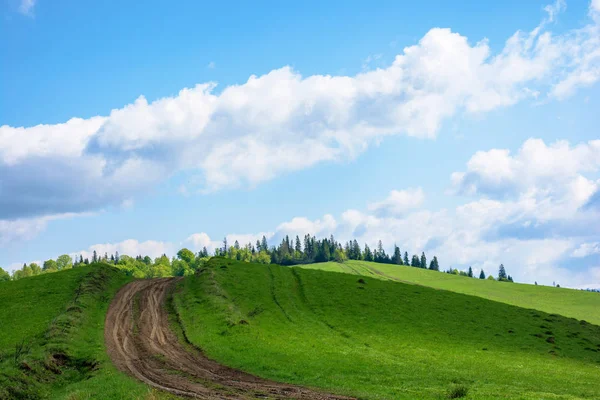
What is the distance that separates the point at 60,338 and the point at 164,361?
1280 cm

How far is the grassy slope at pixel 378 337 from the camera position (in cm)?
3092

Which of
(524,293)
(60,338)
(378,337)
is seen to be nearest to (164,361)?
(60,338)

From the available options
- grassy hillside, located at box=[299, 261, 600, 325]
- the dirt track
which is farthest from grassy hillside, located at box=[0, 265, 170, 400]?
grassy hillside, located at box=[299, 261, 600, 325]

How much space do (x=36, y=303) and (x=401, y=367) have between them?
49108 mm

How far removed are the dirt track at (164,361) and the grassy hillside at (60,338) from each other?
1469 mm

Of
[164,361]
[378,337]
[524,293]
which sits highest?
[524,293]

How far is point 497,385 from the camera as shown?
2944 cm

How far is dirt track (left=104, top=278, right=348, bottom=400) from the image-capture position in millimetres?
27203

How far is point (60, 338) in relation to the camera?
140 ft

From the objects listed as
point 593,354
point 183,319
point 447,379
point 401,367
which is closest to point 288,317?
point 183,319

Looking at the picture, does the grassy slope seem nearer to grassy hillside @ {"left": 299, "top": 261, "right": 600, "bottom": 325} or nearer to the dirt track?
the dirt track

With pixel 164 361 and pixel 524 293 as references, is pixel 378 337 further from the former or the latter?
pixel 524 293

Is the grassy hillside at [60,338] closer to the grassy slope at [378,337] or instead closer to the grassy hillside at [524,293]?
the grassy slope at [378,337]

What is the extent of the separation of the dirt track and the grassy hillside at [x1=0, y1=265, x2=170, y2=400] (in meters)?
1.47
